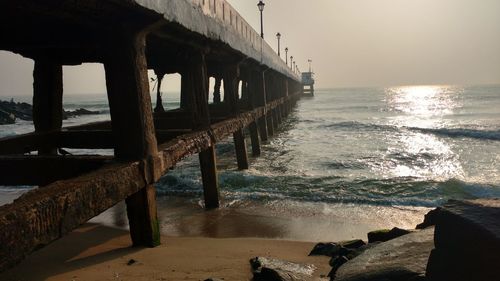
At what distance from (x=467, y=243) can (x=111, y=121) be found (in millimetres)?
3849

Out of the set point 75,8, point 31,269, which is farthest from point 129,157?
point 31,269

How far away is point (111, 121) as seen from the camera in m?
4.84

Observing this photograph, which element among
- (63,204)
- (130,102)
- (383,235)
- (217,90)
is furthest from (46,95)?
(217,90)

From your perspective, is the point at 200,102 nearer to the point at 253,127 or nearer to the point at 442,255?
the point at 442,255

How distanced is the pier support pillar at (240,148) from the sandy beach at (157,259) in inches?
211

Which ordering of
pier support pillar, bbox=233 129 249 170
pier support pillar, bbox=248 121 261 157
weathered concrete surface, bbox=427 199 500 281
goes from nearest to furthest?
weathered concrete surface, bbox=427 199 500 281 < pier support pillar, bbox=233 129 249 170 < pier support pillar, bbox=248 121 261 157

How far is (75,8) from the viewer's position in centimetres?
355

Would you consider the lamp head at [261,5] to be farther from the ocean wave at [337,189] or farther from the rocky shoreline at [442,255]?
the rocky shoreline at [442,255]

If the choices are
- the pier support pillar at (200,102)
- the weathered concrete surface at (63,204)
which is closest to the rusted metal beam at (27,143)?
the pier support pillar at (200,102)

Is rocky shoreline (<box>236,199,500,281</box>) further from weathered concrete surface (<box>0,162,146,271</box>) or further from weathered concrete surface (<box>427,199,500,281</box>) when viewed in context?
weathered concrete surface (<box>0,162,146,271</box>)

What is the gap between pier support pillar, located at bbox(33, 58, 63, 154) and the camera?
6949 millimetres

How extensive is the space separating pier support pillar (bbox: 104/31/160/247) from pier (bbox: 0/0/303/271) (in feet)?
0.03

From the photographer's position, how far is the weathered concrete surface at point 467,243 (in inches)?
104

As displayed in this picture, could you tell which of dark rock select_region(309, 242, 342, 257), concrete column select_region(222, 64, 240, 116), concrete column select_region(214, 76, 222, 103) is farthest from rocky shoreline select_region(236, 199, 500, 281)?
concrete column select_region(214, 76, 222, 103)
